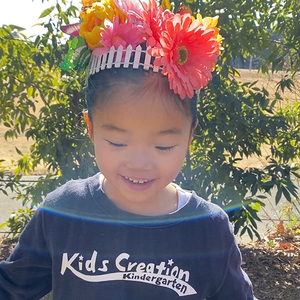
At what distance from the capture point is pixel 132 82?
1447mm

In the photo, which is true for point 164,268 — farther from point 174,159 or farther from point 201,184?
point 201,184

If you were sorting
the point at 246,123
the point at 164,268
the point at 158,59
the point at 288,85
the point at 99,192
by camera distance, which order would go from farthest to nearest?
the point at 288,85
the point at 246,123
the point at 99,192
the point at 164,268
the point at 158,59

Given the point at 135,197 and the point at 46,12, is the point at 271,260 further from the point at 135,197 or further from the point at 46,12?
the point at 135,197

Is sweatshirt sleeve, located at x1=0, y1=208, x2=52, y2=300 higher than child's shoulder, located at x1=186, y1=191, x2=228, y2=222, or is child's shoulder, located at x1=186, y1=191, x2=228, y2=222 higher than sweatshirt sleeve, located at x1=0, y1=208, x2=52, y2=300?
child's shoulder, located at x1=186, y1=191, x2=228, y2=222

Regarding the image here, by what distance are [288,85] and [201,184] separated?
0.97 m

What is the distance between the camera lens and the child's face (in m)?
1.42

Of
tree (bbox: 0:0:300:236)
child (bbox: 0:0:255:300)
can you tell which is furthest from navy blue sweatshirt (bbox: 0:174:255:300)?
tree (bbox: 0:0:300:236)

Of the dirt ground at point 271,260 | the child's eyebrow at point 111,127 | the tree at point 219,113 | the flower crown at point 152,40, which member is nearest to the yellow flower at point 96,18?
the flower crown at point 152,40

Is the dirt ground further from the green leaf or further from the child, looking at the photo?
the child

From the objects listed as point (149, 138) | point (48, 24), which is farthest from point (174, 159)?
point (48, 24)

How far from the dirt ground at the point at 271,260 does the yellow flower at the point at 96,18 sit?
2269mm

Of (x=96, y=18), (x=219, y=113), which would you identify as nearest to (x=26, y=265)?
(x=96, y=18)

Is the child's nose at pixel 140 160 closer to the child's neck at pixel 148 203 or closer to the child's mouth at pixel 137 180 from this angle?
the child's mouth at pixel 137 180

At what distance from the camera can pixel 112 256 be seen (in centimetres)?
157
